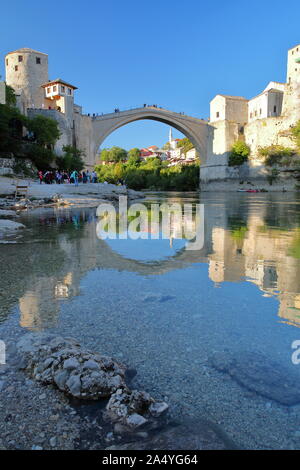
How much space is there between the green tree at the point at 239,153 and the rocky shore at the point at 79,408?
38.4 m

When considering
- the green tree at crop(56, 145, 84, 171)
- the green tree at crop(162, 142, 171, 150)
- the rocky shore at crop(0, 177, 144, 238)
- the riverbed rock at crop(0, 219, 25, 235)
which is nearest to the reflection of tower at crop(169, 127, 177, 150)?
the green tree at crop(162, 142, 171, 150)

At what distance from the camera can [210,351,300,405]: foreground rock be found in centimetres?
137

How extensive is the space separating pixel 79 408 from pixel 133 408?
0.21 meters

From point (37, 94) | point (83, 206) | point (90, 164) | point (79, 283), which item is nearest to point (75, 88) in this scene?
point (37, 94)

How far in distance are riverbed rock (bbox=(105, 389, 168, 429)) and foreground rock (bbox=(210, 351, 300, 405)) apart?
417 mm

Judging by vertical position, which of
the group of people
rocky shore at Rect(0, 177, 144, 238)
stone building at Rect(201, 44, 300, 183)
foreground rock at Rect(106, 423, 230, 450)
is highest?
stone building at Rect(201, 44, 300, 183)

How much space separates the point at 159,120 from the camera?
39219mm

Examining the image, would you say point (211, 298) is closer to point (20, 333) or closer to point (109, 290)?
point (109, 290)

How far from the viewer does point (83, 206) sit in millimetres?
12453

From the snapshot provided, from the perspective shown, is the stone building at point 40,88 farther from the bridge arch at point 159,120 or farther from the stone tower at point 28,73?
the bridge arch at point 159,120

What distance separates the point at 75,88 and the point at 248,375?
34.1 m

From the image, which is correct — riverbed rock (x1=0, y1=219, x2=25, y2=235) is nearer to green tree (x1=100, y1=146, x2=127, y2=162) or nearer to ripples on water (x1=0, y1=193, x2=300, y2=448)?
ripples on water (x1=0, y1=193, x2=300, y2=448)
